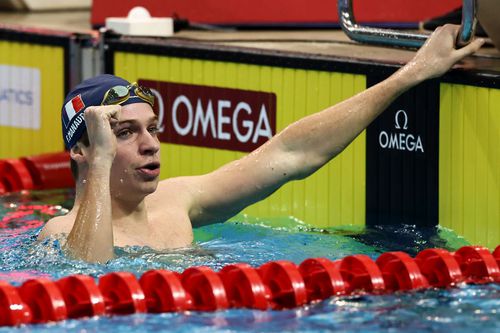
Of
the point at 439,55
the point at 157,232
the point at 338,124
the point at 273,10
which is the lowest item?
the point at 157,232

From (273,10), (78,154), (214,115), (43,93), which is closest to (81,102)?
(78,154)

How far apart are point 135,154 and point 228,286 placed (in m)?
0.54

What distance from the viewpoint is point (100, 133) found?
11.1 feet

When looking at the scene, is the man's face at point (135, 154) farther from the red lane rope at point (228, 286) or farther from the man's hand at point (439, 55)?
the man's hand at point (439, 55)

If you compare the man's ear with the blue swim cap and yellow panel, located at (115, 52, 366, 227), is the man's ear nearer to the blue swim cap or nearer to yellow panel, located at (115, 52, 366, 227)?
the blue swim cap

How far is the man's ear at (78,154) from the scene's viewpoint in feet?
11.8

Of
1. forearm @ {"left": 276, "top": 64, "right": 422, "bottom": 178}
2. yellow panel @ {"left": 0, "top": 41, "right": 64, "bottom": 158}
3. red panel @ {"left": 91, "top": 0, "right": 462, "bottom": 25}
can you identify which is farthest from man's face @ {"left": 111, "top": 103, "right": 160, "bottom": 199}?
red panel @ {"left": 91, "top": 0, "right": 462, "bottom": 25}

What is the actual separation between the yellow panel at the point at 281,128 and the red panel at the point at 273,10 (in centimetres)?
72

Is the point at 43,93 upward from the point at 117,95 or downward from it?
downward

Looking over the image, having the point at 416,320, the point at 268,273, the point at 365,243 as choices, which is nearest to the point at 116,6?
the point at 365,243

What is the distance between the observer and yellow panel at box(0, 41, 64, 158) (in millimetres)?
5680

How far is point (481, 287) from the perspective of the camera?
130 inches

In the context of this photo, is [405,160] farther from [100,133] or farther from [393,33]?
[100,133]

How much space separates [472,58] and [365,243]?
30.4 inches
